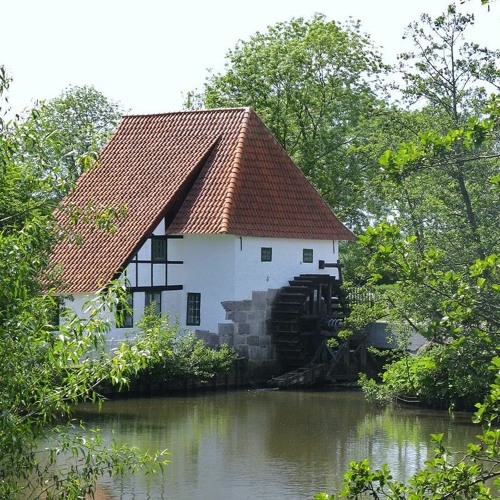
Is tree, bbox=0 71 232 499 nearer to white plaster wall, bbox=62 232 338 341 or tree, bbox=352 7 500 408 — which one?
tree, bbox=352 7 500 408

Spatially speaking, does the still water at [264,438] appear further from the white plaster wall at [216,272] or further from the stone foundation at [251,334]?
the white plaster wall at [216,272]

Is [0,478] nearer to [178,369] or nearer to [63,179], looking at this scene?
[63,179]

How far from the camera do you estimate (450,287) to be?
8.95 metres

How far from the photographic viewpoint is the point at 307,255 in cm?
3231

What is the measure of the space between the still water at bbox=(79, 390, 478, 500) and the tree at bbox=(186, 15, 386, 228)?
11.8 m

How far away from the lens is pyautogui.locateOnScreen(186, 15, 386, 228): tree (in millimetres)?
38875

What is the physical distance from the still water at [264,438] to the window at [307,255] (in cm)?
450

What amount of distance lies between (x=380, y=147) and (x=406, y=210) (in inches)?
55.7

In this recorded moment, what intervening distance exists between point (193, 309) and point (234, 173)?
3.31 meters

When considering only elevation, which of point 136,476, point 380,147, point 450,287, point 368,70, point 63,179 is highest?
point 368,70

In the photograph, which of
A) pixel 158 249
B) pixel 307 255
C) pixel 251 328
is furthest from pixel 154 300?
pixel 307 255

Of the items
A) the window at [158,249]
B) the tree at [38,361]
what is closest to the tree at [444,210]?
the window at [158,249]

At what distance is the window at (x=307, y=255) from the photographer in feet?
106

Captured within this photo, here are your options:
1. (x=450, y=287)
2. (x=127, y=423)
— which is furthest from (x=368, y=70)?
(x=450, y=287)
